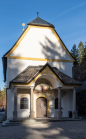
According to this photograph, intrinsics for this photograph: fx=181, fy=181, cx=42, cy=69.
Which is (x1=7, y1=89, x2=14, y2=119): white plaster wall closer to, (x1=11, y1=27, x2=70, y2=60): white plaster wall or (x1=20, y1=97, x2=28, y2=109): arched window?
(x1=20, y1=97, x2=28, y2=109): arched window

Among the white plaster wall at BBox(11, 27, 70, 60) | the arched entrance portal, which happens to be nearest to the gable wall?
the white plaster wall at BBox(11, 27, 70, 60)

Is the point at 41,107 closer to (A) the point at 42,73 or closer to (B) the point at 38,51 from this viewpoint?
(A) the point at 42,73

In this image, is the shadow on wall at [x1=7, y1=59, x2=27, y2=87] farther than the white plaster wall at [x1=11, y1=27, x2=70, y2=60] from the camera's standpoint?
No

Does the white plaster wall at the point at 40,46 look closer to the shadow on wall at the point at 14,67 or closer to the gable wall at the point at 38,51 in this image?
the gable wall at the point at 38,51

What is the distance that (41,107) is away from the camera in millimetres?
18891

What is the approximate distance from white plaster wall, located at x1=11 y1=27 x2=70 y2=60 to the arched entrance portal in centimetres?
472

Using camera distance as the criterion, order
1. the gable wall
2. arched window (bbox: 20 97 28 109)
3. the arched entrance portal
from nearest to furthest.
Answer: arched window (bbox: 20 97 28 109) < the arched entrance portal < the gable wall

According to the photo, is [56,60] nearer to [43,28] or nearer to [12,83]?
[43,28]

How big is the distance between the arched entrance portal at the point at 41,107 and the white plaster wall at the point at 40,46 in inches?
186

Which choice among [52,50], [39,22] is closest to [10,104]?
[52,50]

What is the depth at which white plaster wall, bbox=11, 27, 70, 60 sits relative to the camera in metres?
19.4

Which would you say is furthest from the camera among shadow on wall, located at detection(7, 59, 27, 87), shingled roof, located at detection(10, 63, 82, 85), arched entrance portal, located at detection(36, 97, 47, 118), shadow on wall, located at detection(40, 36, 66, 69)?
shadow on wall, located at detection(40, 36, 66, 69)

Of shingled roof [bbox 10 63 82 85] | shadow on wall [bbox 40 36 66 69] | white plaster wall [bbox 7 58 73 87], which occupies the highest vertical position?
shadow on wall [bbox 40 36 66 69]

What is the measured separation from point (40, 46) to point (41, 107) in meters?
6.58
